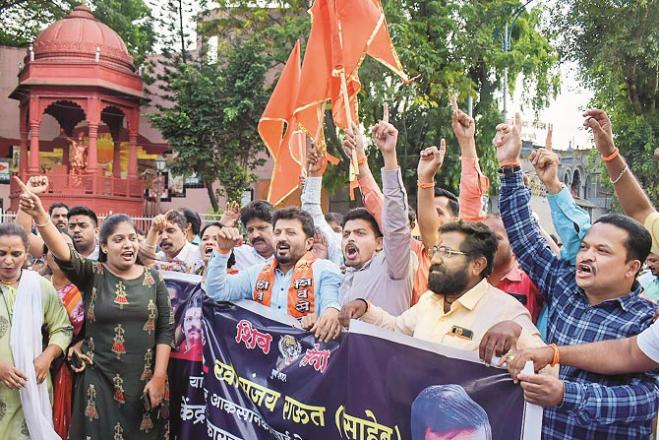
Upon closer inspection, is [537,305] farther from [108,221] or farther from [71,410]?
[71,410]

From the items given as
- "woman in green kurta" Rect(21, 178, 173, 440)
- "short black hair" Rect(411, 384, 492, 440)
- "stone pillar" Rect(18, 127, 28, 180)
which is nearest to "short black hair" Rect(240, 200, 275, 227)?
"woman in green kurta" Rect(21, 178, 173, 440)

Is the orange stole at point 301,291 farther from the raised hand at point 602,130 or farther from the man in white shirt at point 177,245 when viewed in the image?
the man in white shirt at point 177,245

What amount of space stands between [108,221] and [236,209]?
3.56 feet

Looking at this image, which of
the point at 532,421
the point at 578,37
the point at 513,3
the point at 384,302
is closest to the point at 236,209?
the point at 384,302

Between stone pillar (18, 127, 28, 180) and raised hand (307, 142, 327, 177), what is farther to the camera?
stone pillar (18, 127, 28, 180)

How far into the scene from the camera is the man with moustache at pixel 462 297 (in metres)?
2.84

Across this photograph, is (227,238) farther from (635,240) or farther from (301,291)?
(635,240)

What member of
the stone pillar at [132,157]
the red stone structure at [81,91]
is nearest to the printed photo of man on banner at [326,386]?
the red stone structure at [81,91]

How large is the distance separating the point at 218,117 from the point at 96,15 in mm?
7933

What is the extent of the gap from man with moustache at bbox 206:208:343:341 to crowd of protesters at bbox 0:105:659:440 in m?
0.01

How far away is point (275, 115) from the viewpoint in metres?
7.52

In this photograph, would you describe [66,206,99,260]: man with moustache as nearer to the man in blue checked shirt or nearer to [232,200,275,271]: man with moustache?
[232,200,275,271]: man with moustache

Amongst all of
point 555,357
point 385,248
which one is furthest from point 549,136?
point 555,357

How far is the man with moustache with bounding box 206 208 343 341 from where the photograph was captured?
3.91 metres
